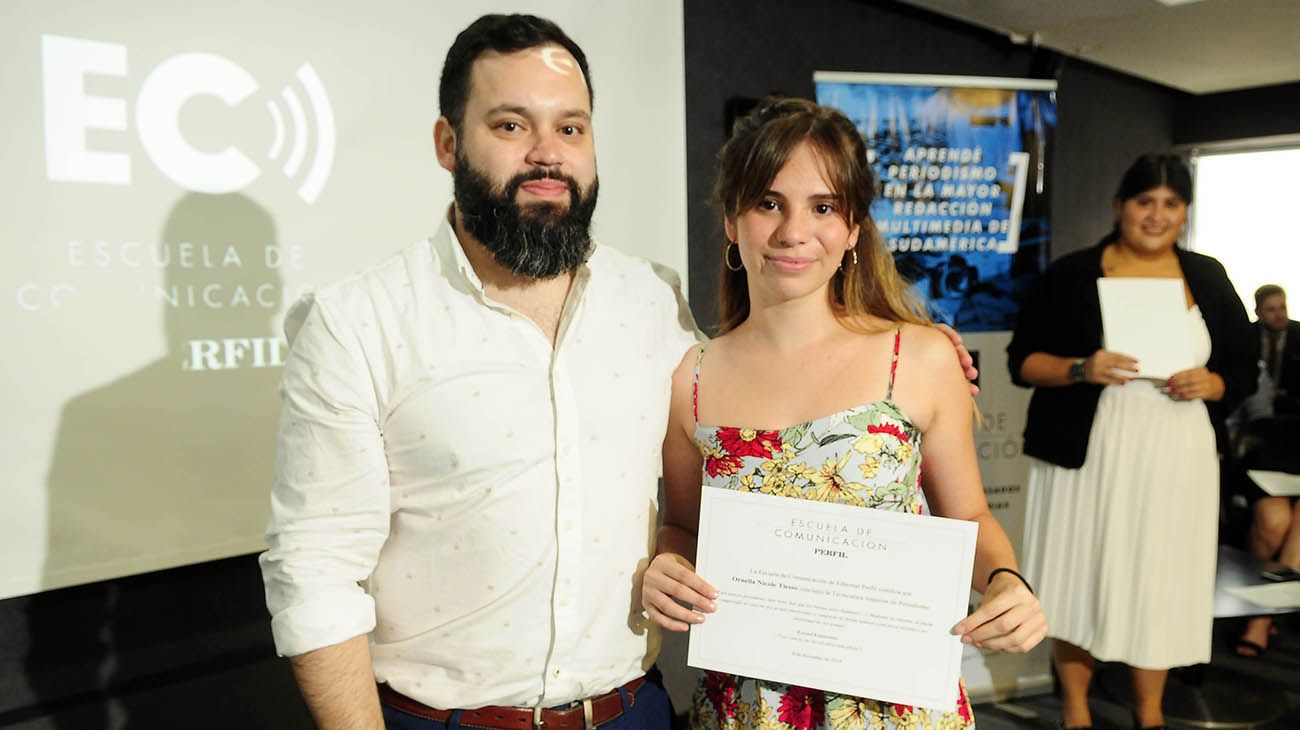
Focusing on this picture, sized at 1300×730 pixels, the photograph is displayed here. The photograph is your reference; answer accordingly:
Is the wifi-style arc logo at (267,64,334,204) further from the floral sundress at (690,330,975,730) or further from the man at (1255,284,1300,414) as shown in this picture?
the man at (1255,284,1300,414)

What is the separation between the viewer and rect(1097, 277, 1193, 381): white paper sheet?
303cm

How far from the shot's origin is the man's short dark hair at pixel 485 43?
1.40 meters

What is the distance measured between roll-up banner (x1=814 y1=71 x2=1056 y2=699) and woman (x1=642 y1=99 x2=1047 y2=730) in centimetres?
225

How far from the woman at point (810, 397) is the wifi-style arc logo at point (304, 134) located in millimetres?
1315

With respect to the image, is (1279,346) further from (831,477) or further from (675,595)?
(675,595)

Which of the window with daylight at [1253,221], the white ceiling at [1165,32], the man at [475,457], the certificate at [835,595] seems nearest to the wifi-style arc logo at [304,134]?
the man at [475,457]

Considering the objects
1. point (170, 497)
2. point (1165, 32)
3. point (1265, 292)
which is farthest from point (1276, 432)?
point (170, 497)

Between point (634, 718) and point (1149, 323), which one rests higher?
point (1149, 323)

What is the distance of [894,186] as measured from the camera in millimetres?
3775

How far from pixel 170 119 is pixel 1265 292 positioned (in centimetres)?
443

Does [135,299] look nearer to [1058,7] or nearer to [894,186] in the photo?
[894,186]

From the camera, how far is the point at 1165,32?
4.43 metres

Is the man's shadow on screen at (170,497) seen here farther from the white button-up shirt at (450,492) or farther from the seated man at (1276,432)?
the seated man at (1276,432)

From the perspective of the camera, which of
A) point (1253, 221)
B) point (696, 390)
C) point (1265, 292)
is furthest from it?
point (1253, 221)
